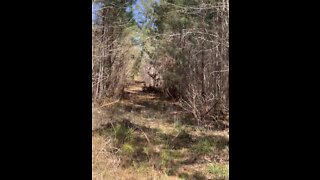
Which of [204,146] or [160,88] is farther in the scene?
[204,146]

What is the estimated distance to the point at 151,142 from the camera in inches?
107

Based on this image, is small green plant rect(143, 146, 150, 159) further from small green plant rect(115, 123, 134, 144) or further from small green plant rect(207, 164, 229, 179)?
small green plant rect(207, 164, 229, 179)

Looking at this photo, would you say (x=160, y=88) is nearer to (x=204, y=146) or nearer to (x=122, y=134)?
(x=122, y=134)

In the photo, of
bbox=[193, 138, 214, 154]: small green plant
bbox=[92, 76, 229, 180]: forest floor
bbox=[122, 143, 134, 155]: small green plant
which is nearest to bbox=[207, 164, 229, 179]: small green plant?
bbox=[92, 76, 229, 180]: forest floor

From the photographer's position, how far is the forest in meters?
2.64

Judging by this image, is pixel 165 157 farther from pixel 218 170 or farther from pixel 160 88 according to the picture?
pixel 160 88

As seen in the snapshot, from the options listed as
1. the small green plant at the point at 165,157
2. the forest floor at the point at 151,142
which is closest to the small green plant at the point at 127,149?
the forest floor at the point at 151,142

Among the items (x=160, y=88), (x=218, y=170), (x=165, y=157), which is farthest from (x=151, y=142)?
(x=218, y=170)

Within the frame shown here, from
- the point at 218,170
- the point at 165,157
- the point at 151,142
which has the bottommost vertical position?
the point at 218,170

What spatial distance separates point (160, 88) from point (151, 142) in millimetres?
533

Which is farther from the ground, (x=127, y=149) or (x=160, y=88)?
(x=160, y=88)

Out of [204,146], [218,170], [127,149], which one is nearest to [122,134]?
[127,149]
